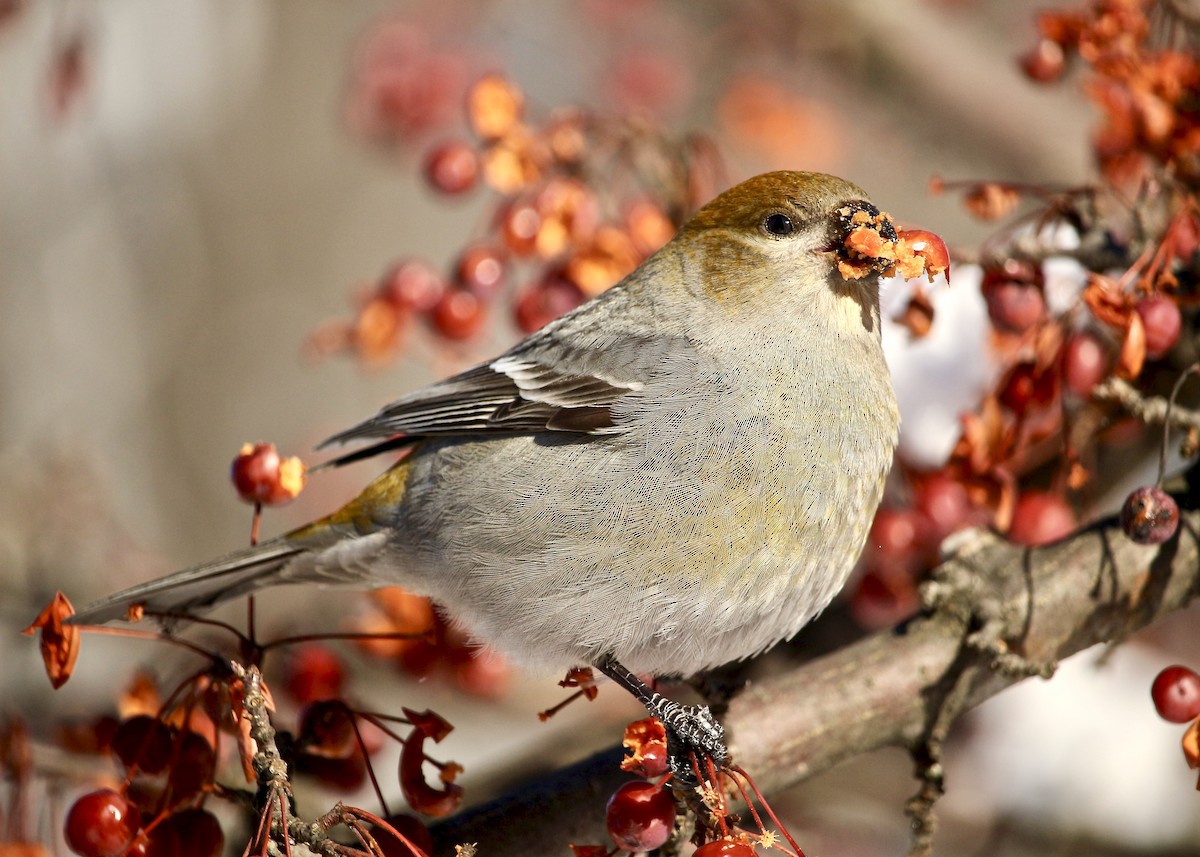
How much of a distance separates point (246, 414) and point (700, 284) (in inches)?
197

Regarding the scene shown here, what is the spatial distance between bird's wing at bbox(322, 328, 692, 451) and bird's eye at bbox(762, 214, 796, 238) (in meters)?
0.32

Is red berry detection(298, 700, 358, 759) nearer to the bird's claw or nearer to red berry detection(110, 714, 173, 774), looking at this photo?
red berry detection(110, 714, 173, 774)

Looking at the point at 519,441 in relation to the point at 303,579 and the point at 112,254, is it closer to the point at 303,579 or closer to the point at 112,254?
the point at 303,579

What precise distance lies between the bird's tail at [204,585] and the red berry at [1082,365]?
178 centimetres

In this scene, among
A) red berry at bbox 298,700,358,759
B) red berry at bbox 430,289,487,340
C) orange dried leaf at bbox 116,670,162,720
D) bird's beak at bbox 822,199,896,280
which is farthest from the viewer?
red berry at bbox 430,289,487,340

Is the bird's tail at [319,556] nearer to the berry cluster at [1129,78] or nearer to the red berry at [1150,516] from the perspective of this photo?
the red berry at [1150,516]

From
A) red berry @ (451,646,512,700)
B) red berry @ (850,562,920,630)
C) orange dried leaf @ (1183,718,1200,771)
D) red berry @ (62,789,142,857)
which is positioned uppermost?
orange dried leaf @ (1183,718,1200,771)

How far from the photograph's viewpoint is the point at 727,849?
6.01 feet

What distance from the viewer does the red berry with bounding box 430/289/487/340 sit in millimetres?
3199

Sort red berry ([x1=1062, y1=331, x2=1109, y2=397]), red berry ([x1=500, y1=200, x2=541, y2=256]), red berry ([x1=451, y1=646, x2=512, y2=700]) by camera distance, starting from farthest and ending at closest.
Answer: red berry ([x1=451, y1=646, x2=512, y2=700]) → red berry ([x1=500, y1=200, x2=541, y2=256]) → red berry ([x1=1062, y1=331, x2=1109, y2=397])

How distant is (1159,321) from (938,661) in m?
0.82

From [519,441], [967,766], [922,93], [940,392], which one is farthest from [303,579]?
[922,93]

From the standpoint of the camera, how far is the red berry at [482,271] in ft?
10.4

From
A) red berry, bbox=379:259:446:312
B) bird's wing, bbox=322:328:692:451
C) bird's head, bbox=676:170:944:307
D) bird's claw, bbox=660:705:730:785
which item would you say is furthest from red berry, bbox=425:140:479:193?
bird's claw, bbox=660:705:730:785
